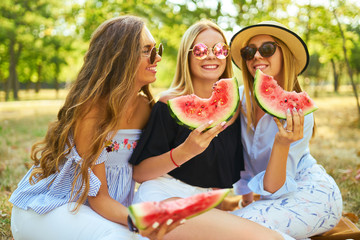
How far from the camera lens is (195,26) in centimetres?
338

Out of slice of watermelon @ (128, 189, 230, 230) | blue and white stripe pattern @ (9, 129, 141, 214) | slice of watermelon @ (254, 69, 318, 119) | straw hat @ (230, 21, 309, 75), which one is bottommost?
blue and white stripe pattern @ (9, 129, 141, 214)

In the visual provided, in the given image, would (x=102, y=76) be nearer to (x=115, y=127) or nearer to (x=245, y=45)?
(x=115, y=127)

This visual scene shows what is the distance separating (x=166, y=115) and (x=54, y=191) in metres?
1.17

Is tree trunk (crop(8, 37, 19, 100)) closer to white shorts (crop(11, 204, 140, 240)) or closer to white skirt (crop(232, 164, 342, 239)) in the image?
white shorts (crop(11, 204, 140, 240))

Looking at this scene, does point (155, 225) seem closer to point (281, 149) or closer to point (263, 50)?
point (281, 149)

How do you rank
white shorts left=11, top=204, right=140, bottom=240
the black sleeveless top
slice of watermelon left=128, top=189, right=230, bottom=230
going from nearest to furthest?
slice of watermelon left=128, top=189, right=230, bottom=230, white shorts left=11, top=204, right=140, bottom=240, the black sleeveless top

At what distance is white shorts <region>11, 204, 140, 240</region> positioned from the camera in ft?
7.68

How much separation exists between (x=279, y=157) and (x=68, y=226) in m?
1.77

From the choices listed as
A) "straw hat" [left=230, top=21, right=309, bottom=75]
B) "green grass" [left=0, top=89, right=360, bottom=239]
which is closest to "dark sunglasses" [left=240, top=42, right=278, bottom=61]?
"straw hat" [left=230, top=21, right=309, bottom=75]

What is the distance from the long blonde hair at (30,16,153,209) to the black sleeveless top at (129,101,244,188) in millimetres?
365

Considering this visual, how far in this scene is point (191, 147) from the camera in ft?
8.43

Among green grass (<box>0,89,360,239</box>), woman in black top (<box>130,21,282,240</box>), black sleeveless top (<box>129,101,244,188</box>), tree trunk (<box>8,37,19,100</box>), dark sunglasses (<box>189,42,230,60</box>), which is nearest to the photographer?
woman in black top (<box>130,21,282,240</box>)

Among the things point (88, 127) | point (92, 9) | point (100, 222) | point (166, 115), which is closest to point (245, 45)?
point (166, 115)

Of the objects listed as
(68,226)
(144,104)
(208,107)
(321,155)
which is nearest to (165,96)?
(144,104)
